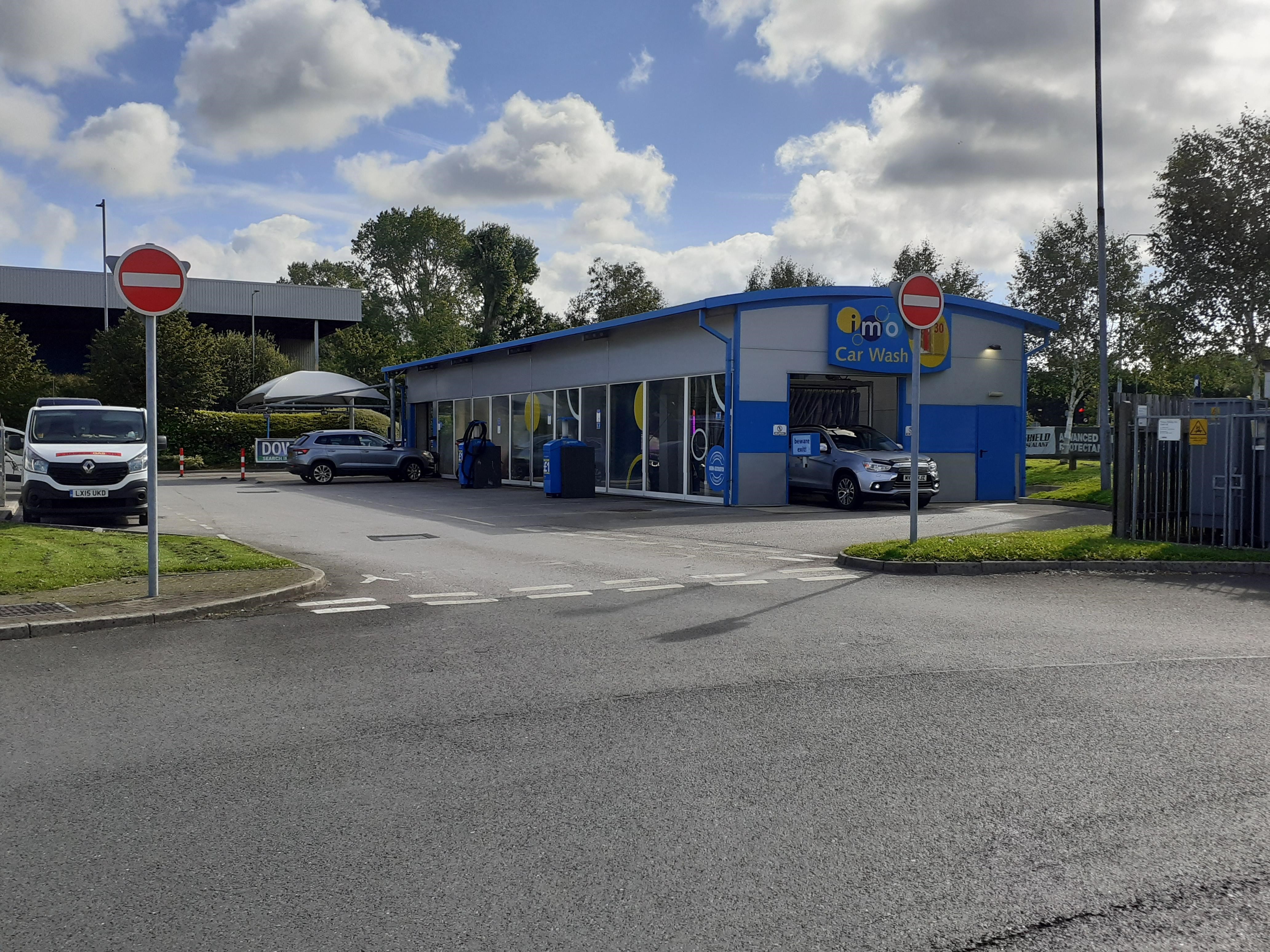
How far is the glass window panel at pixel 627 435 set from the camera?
25.9 meters

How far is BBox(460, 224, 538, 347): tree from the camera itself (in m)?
71.9

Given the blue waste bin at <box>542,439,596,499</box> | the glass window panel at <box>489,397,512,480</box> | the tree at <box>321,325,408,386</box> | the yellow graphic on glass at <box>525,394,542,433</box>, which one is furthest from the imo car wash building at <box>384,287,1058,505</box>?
the tree at <box>321,325,408,386</box>

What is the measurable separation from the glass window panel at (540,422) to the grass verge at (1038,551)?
18185 mm

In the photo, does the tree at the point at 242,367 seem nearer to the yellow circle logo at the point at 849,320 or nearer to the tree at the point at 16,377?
the tree at the point at 16,377

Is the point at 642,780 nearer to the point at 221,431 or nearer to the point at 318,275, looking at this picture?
the point at 221,431

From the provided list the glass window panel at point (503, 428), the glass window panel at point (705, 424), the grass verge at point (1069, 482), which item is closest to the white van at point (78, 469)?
the glass window panel at point (705, 424)

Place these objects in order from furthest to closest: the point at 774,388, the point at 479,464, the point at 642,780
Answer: the point at 479,464 < the point at 774,388 < the point at 642,780

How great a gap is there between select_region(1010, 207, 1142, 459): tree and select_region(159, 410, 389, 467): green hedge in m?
35.2

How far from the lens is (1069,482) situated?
32.5 m

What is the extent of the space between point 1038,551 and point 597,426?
16781 millimetres

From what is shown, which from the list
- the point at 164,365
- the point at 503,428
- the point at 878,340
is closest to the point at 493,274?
the point at 164,365

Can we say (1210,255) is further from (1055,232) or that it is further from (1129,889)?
(1129,889)

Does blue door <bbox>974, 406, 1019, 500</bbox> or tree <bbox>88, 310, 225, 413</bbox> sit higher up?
tree <bbox>88, 310, 225, 413</bbox>

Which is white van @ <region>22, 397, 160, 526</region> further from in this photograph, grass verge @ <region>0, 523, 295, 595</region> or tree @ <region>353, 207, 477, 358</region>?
tree @ <region>353, 207, 477, 358</region>
